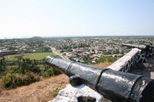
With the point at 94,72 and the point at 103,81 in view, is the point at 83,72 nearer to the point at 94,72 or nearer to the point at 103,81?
the point at 94,72

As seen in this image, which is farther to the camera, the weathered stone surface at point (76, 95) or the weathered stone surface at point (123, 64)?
the weathered stone surface at point (123, 64)

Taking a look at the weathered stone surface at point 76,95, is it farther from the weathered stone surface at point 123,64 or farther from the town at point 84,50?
the town at point 84,50

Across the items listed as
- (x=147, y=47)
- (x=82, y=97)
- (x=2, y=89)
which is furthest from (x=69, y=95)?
(x=147, y=47)

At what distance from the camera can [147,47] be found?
506cm

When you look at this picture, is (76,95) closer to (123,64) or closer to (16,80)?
(123,64)

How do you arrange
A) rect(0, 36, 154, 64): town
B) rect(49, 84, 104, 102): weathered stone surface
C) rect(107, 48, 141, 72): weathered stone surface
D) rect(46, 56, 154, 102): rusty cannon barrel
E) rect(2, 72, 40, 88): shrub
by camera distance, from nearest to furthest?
1. rect(46, 56, 154, 102): rusty cannon barrel
2. rect(49, 84, 104, 102): weathered stone surface
3. rect(107, 48, 141, 72): weathered stone surface
4. rect(2, 72, 40, 88): shrub
5. rect(0, 36, 154, 64): town

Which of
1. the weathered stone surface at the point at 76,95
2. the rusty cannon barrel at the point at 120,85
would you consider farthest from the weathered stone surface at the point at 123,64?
the rusty cannon barrel at the point at 120,85

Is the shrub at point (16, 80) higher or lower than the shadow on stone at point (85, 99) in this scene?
lower

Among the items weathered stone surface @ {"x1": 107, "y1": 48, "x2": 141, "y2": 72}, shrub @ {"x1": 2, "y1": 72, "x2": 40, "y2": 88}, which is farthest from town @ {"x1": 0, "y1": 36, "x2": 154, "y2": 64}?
shrub @ {"x1": 2, "y1": 72, "x2": 40, "y2": 88}

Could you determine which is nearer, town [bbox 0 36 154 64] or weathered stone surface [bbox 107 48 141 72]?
weathered stone surface [bbox 107 48 141 72]

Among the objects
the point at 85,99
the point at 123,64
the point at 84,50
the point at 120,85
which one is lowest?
the point at 84,50

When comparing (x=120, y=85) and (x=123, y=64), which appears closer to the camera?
(x=120, y=85)

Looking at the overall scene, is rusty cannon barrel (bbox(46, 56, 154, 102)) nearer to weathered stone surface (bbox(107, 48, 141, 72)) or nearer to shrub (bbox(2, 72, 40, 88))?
weathered stone surface (bbox(107, 48, 141, 72))

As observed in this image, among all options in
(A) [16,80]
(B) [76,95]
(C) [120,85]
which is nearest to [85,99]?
(B) [76,95]
